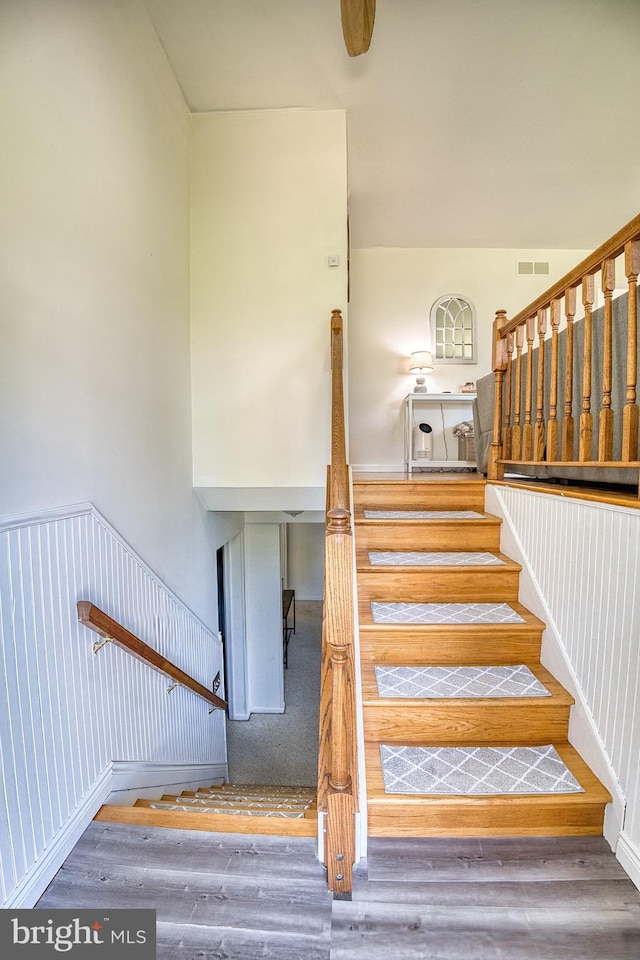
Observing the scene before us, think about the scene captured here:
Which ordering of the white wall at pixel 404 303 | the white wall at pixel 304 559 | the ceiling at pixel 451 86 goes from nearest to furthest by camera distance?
the ceiling at pixel 451 86
the white wall at pixel 404 303
the white wall at pixel 304 559

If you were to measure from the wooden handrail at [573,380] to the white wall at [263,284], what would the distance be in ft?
3.91

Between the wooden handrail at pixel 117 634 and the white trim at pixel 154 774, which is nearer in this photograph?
the wooden handrail at pixel 117 634

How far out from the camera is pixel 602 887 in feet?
→ 3.99

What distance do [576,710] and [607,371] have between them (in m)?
1.30

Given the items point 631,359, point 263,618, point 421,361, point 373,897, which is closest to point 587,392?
point 631,359

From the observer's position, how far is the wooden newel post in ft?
8.79

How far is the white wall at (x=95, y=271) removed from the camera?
132cm

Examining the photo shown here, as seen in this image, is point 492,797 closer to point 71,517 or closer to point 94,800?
point 94,800


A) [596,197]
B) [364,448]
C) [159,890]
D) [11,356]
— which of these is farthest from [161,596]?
[596,197]

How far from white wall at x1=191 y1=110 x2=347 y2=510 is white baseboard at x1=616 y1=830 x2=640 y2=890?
2199mm

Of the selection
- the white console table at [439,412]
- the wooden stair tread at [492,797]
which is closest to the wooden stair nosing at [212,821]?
the wooden stair tread at [492,797]

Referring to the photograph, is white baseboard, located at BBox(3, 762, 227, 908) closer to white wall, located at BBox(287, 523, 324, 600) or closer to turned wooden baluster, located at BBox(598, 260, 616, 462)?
turned wooden baluster, located at BBox(598, 260, 616, 462)

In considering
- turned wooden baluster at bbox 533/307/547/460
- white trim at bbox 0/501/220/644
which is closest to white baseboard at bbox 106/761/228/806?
white trim at bbox 0/501/220/644

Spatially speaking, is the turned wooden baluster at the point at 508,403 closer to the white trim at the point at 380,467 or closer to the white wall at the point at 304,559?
the white trim at the point at 380,467
